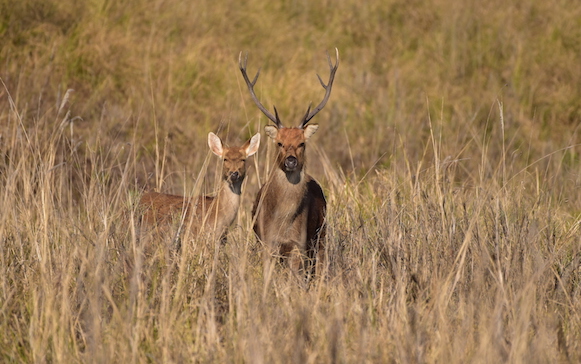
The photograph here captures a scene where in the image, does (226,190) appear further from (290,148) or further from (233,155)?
(290,148)

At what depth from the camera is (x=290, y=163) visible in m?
5.87

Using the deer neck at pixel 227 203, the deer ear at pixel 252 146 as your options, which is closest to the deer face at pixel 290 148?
the deer ear at pixel 252 146

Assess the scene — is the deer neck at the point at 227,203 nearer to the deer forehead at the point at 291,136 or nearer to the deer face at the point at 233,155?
the deer face at the point at 233,155

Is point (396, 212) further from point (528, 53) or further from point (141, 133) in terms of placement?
point (528, 53)

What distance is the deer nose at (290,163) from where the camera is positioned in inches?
231

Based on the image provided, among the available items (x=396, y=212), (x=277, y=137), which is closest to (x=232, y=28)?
(x=277, y=137)

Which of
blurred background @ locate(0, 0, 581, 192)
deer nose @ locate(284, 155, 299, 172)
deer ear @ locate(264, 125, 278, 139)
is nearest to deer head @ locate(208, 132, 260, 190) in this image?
deer ear @ locate(264, 125, 278, 139)

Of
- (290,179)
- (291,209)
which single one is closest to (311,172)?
(290,179)

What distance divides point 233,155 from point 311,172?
1.96 m

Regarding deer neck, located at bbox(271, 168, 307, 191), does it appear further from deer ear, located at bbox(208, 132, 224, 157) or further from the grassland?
deer ear, located at bbox(208, 132, 224, 157)

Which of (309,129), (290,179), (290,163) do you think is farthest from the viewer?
(309,129)

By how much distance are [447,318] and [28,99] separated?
19.6 feet

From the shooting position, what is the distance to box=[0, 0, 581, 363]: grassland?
3812 mm

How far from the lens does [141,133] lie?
889cm
